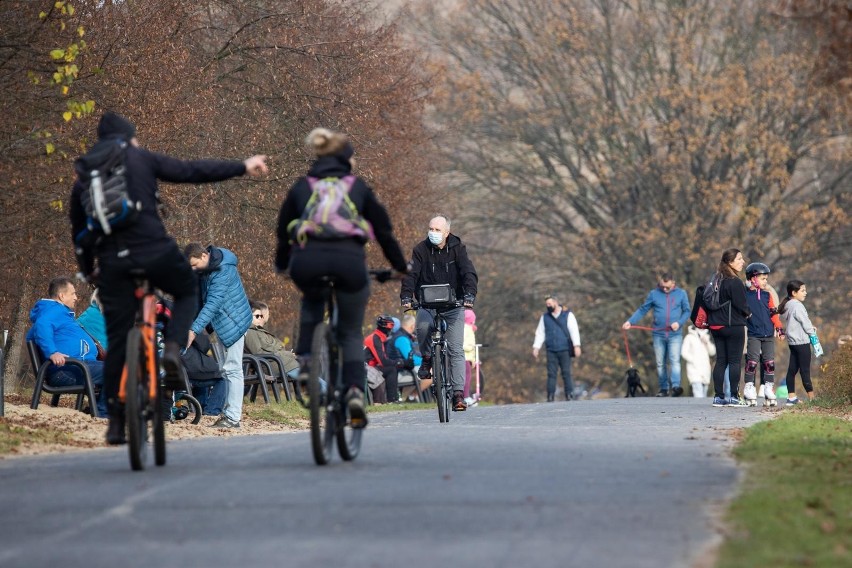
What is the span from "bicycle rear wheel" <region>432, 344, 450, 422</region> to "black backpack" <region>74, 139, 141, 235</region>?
6670mm

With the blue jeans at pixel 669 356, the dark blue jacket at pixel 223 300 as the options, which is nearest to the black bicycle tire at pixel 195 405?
the dark blue jacket at pixel 223 300

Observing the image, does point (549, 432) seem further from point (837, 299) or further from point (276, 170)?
point (837, 299)

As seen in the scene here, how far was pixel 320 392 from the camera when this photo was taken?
928 cm

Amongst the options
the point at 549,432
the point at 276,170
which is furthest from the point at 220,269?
the point at 276,170

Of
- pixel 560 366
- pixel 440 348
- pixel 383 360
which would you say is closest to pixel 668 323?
pixel 560 366

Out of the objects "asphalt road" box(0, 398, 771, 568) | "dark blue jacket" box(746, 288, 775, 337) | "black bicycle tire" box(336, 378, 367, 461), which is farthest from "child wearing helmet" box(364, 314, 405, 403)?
"black bicycle tire" box(336, 378, 367, 461)

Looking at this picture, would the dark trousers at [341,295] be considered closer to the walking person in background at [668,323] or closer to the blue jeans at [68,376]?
the blue jeans at [68,376]

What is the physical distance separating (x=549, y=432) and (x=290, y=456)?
344 cm

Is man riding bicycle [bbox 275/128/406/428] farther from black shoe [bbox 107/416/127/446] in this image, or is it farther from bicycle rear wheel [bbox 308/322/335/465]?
black shoe [bbox 107/416/127/446]

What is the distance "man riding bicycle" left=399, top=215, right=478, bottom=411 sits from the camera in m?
16.2

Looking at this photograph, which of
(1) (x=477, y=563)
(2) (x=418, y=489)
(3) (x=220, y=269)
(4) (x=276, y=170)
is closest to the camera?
(1) (x=477, y=563)

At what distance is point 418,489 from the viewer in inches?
334

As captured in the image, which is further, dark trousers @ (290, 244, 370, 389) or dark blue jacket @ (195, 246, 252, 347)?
dark blue jacket @ (195, 246, 252, 347)

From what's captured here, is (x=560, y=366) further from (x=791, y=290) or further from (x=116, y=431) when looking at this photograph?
(x=116, y=431)
